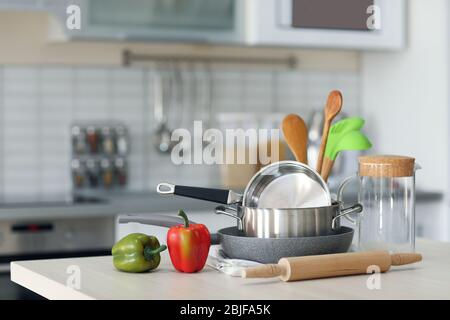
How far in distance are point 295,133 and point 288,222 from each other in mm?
273

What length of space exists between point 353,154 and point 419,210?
43 centimetres

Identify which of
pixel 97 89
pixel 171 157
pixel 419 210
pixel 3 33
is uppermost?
pixel 3 33

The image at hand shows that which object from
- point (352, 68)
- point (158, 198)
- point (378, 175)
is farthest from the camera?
point (352, 68)

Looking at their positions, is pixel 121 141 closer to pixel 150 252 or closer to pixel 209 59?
pixel 209 59

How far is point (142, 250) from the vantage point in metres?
1.69

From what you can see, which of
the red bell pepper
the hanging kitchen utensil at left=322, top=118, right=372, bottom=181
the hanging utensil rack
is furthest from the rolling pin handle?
the hanging utensil rack

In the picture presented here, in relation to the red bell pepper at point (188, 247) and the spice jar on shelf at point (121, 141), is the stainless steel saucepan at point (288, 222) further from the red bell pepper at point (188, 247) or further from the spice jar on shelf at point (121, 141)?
the spice jar on shelf at point (121, 141)

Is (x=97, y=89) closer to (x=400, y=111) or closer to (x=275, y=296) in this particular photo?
(x=400, y=111)

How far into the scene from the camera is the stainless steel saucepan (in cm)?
173

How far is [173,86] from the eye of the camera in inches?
147

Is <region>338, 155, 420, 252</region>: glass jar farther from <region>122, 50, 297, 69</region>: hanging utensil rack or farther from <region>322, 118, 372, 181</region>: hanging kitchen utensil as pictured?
<region>122, 50, 297, 69</region>: hanging utensil rack

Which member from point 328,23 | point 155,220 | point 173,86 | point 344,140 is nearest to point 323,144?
point 344,140
